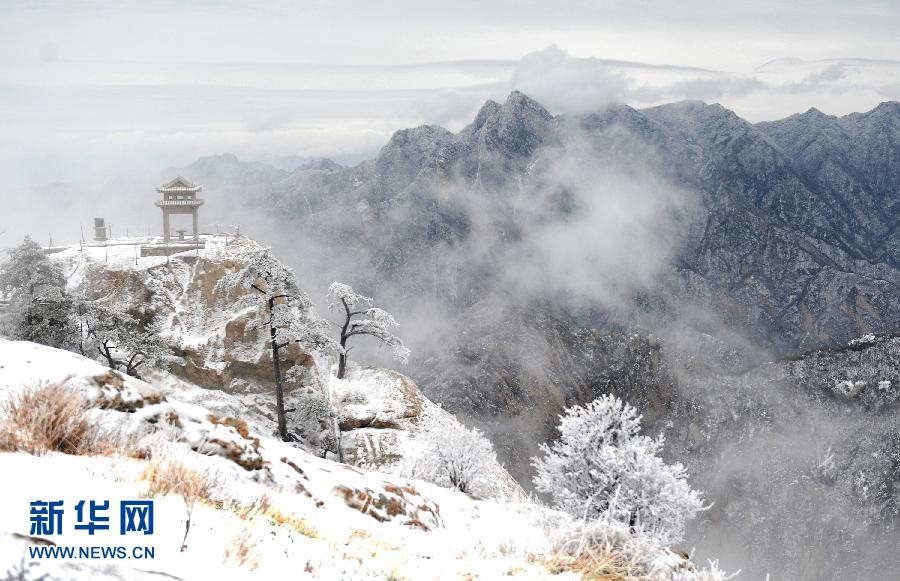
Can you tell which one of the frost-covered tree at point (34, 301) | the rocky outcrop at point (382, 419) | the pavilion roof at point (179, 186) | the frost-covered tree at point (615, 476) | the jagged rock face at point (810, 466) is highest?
the pavilion roof at point (179, 186)

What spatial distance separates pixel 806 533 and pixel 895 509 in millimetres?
18530

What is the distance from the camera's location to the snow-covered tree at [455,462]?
74.0ft

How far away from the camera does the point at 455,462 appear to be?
904 inches

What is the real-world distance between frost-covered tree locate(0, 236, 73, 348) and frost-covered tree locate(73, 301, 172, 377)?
32.9 inches

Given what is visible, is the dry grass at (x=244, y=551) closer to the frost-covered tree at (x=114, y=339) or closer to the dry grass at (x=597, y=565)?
the dry grass at (x=597, y=565)

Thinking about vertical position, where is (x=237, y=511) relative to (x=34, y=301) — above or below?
above

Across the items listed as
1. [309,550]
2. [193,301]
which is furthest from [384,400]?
[309,550]

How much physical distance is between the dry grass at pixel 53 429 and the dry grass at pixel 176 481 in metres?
1.11

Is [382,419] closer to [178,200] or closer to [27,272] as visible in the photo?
[27,272]

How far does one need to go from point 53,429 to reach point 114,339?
26.7 m

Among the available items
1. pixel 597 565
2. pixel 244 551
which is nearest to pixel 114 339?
pixel 244 551

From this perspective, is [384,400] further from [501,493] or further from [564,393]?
[564,393]

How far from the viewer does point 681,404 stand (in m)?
192

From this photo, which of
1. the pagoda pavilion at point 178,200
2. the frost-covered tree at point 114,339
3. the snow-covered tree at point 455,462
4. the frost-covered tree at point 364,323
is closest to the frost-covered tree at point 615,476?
the snow-covered tree at point 455,462
